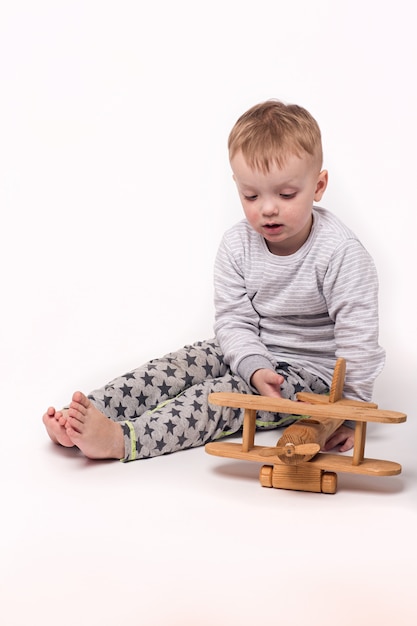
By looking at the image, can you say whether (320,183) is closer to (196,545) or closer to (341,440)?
(341,440)

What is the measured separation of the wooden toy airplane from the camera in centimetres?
175

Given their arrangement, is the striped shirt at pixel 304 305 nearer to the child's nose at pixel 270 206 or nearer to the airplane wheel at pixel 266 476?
the child's nose at pixel 270 206

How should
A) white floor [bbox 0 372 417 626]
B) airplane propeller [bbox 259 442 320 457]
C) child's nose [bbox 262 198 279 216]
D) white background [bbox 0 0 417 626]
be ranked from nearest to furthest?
white floor [bbox 0 372 417 626]
airplane propeller [bbox 259 442 320 457]
child's nose [bbox 262 198 279 216]
white background [bbox 0 0 417 626]

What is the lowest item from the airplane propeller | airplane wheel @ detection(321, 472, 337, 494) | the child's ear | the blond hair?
airplane wheel @ detection(321, 472, 337, 494)

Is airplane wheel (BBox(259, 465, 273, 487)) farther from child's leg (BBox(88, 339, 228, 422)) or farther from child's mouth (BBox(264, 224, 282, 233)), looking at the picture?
child's mouth (BBox(264, 224, 282, 233))

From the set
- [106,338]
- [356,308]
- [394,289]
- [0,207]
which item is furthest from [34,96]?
[356,308]

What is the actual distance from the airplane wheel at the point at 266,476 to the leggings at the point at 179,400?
210 mm

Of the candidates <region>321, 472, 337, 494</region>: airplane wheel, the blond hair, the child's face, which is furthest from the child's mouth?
<region>321, 472, 337, 494</region>: airplane wheel

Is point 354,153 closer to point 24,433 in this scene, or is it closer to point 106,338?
point 106,338

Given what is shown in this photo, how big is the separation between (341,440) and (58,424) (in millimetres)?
507

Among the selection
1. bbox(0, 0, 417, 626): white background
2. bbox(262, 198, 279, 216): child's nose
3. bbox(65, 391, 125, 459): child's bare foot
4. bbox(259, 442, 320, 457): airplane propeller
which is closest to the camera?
bbox(259, 442, 320, 457): airplane propeller

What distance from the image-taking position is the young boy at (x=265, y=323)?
6.35ft

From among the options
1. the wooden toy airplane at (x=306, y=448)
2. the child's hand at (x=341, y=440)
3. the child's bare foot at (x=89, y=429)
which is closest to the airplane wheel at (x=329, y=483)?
the wooden toy airplane at (x=306, y=448)

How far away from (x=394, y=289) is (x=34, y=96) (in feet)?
3.56
